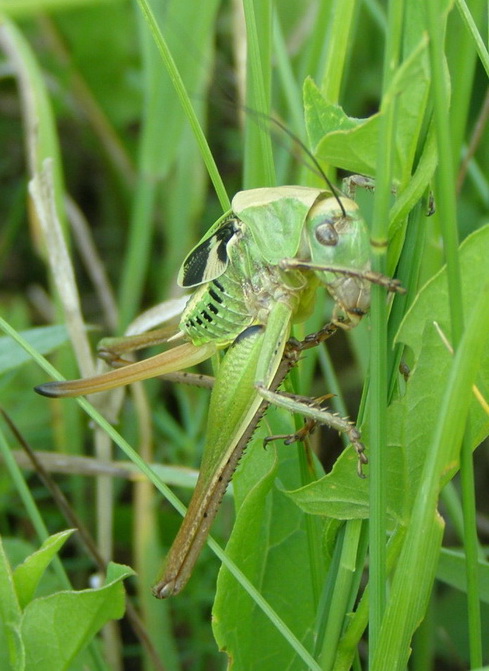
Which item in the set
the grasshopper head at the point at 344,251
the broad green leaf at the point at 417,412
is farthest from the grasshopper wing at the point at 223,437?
the broad green leaf at the point at 417,412

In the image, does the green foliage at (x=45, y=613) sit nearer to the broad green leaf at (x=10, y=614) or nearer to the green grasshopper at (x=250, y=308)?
the broad green leaf at (x=10, y=614)

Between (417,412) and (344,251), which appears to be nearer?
(417,412)

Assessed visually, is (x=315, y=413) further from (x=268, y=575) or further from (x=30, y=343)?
(x=30, y=343)

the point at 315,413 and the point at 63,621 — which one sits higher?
the point at 315,413

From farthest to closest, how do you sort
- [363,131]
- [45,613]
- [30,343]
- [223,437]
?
[30,343], [223,437], [45,613], [363,131]

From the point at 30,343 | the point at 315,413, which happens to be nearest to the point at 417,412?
the point at 315,413

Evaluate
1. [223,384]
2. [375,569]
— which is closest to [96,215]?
[223,384]

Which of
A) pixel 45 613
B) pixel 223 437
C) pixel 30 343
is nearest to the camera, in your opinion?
pixel 45 613
